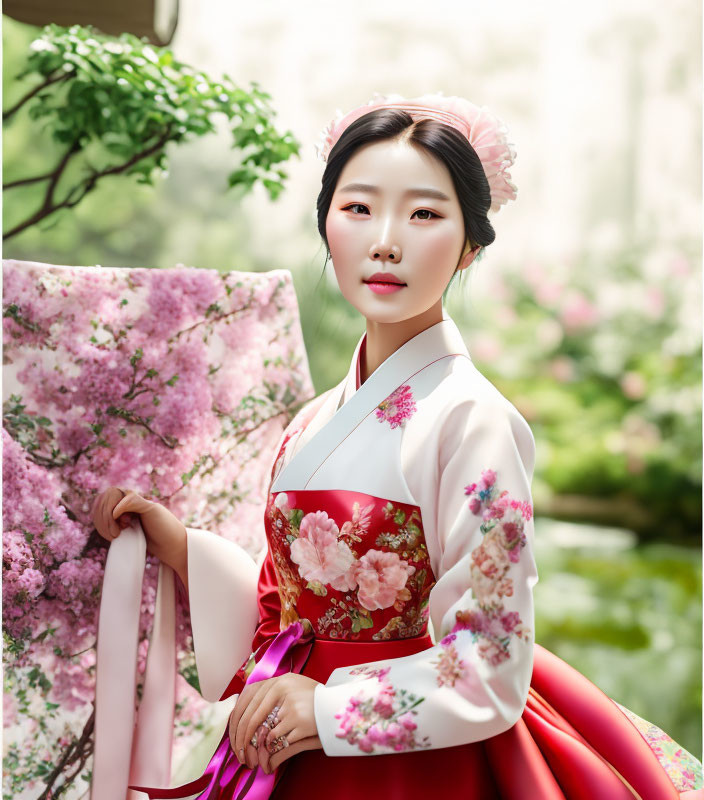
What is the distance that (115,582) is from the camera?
105 centimetres

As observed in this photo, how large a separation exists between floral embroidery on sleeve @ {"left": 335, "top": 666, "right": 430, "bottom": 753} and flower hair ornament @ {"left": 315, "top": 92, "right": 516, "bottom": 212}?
22.9 inches

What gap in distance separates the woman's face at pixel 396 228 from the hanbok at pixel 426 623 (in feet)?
0.28

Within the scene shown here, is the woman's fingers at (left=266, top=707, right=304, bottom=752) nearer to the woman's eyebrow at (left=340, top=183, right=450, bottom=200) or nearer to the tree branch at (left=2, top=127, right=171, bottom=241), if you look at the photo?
the woman's eyebrow at (left=340, top=183, right=450, bottom=200)

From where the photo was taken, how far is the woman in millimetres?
832

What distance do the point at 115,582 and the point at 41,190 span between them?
5.55 ft

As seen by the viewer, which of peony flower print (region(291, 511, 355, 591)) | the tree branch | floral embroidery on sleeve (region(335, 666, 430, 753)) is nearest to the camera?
floral embroidery on sleeve (region(335, 666, 430, 753))

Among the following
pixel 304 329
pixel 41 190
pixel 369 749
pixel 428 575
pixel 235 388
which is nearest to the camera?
pixel 369 749

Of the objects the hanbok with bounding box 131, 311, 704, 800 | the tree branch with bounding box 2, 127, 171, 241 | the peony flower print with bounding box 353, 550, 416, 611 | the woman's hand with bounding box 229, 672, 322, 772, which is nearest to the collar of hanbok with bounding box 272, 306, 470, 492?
the hanbok with bounding box 131, 311, 704, 800

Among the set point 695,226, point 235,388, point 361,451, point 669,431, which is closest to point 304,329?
point 235,388

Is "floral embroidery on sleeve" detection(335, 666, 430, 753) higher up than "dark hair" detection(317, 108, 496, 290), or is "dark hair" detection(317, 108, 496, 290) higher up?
"dark hair" detection(317, 108, 496, 290)

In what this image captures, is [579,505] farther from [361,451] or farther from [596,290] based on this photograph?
[361,451]

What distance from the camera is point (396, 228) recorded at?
93 centimetres

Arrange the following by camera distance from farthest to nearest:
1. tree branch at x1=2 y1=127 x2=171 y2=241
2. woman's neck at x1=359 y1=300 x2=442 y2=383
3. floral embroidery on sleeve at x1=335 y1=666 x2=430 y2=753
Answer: tree branch at x1=2 y1=127 x2=171 y2=241, woman's neck at x1=359 y1=300 x2=442 y2=383, floral embroidery on sleeve at x1=335 y1=666 x2=430 y2=753

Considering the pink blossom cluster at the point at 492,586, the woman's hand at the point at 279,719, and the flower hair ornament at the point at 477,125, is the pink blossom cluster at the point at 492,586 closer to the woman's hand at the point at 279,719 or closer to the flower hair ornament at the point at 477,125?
the woman's hand at the point at 279,719
